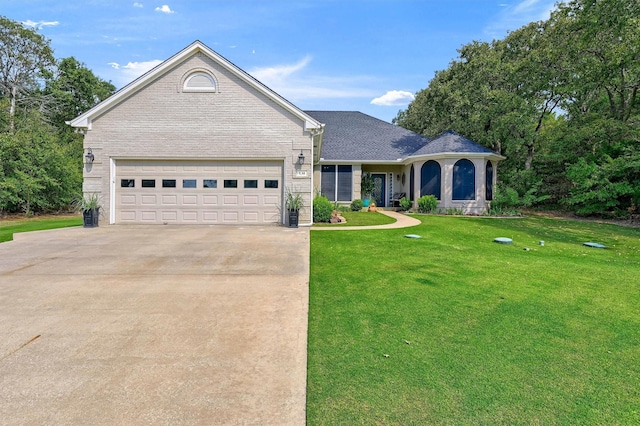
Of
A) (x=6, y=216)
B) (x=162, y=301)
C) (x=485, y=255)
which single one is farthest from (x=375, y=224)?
(x=6, y=216)

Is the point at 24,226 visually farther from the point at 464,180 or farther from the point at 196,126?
the point at 464,180

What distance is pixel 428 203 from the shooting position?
1678 centimetres

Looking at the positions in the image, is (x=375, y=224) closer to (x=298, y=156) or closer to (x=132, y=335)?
(x=298, y=156)

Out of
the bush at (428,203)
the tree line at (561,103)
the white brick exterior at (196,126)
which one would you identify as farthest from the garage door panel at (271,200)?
the tree line at (561,103)

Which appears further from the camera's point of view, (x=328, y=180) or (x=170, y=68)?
(x=328, y=180)

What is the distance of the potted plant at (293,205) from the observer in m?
11.8

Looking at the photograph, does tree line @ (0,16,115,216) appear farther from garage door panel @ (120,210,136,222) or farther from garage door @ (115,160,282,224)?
garage door @ (115,160,282,224)

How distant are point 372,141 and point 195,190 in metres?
12.3

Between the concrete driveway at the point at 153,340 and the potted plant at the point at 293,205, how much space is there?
507 cm

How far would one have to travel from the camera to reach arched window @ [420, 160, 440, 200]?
17.3m

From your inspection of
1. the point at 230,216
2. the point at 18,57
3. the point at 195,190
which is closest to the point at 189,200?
the point at 195,190

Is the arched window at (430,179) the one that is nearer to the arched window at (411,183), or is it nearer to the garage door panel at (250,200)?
the arched window at (411,183)

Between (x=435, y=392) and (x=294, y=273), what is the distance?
11.5 ft

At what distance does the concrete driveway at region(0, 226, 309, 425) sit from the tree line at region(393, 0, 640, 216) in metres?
15.7
